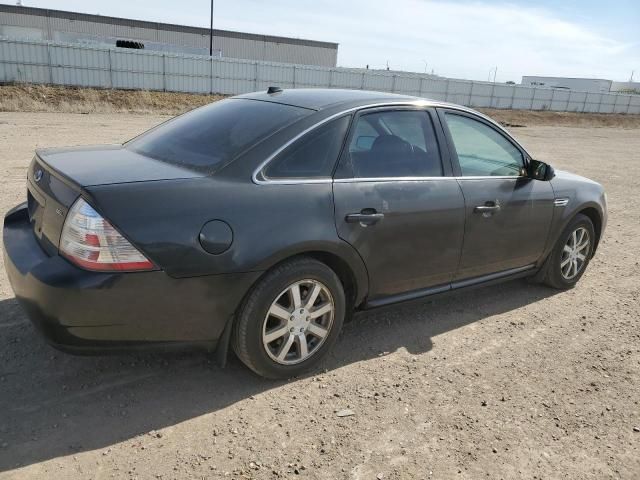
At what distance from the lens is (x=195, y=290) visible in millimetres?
2672

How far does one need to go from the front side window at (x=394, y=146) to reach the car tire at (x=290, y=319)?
0.73 meters

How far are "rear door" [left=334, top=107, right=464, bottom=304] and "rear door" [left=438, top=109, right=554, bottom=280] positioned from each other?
0.14 meters

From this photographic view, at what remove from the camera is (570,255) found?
195 inches

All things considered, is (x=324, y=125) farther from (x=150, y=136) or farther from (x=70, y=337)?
(x=70, y=337)

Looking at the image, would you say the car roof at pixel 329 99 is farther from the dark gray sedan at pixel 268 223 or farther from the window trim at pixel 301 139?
the window trim at pixel 301 139

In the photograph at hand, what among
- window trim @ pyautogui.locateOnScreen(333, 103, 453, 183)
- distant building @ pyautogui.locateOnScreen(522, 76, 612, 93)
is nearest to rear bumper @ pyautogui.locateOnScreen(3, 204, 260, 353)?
window trim @ pyautogui.locateOnScreen(333, 103, 453, 183)

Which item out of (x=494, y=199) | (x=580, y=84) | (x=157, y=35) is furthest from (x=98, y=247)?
(x=580, y=84)

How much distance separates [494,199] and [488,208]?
12 cm

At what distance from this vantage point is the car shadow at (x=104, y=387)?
2.60 m

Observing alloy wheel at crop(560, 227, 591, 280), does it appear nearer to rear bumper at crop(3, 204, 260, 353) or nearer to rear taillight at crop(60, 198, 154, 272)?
rear bumper at crop(3, 204, 260, 353)

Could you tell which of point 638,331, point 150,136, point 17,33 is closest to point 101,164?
point 150,136

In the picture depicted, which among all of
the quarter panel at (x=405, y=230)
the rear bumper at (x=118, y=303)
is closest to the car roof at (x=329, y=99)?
the quarter panel at (x=405, y=230)

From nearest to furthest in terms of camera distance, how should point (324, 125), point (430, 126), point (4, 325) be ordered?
point (324, 125) < point (4, 325) < point (430, 126)

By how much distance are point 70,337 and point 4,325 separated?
52.6 inches
